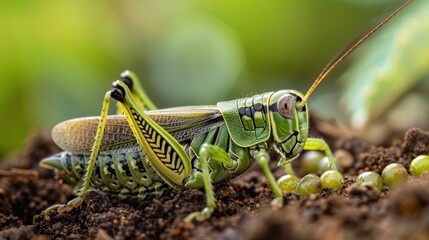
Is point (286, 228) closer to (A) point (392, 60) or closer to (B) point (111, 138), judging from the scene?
(B) point (111, 138)

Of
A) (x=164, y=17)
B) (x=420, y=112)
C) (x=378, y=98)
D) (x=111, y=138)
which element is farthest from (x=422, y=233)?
(x=164, y=17)

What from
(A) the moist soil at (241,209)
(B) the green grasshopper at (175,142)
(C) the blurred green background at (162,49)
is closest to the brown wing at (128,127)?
(B) the green grasshopper at (175,142)

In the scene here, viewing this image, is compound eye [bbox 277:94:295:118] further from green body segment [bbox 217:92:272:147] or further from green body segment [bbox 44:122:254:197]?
green body segment [bbox 44:122:254:197]

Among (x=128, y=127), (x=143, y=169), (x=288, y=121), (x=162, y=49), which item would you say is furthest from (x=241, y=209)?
(x=162, y=49)

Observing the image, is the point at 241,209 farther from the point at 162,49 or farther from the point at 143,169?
the point at 162,49

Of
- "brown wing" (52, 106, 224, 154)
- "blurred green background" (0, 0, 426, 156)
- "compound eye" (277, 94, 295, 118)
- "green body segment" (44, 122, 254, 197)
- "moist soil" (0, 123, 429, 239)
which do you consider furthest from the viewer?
"blurred green background" (0, 0, 426, 156)

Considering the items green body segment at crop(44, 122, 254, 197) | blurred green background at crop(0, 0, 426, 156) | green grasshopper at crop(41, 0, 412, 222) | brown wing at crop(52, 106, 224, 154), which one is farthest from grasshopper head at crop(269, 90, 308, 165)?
blurred green background at crop(0, 0, 426, 156)

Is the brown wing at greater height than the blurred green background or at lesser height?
lesser
